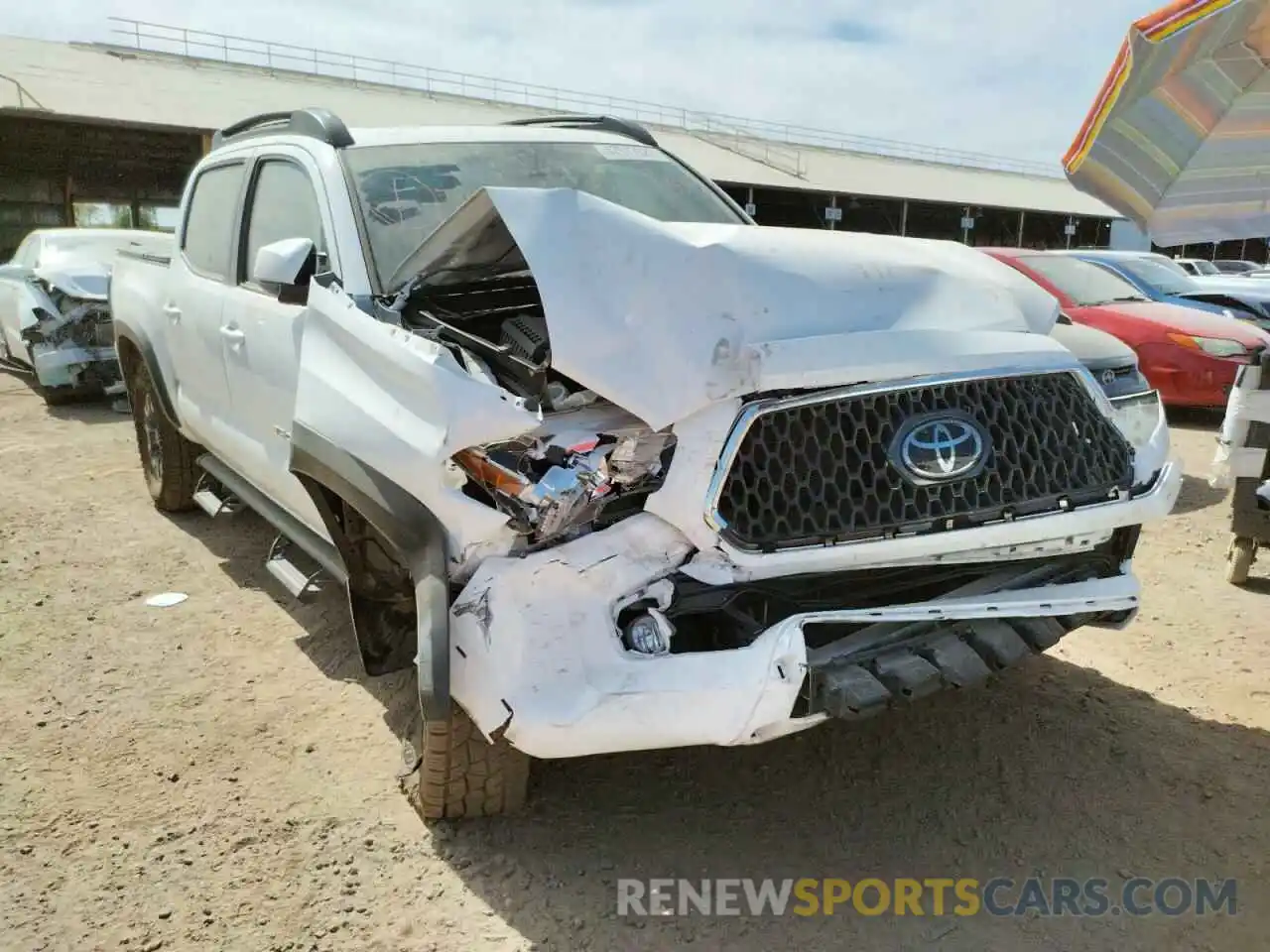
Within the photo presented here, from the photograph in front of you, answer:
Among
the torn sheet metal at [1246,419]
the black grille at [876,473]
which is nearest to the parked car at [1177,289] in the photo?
the torn sheet metal at [1246,419]

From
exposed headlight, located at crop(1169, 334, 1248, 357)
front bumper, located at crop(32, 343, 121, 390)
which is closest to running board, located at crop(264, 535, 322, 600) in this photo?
front bumper, located at crop(32, 343, 121, 390)

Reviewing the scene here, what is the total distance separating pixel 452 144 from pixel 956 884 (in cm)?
304

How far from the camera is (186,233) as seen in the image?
5.07m

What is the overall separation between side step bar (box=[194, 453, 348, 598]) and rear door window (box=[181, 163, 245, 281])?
936 millimetres

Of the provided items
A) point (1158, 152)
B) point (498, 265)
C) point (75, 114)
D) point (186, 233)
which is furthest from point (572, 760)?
point (75, 114)

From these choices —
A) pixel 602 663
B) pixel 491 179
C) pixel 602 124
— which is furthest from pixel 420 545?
pixel 602 124

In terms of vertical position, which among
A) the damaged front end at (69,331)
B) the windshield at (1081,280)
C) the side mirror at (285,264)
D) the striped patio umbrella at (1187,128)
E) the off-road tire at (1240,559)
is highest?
the striped patio umbrella at (1187,128)

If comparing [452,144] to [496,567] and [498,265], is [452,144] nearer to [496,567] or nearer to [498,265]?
[498,265]

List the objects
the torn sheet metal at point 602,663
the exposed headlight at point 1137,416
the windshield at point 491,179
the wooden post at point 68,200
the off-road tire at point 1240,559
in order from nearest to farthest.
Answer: the torn sheet metal at point 602,663 → the exposed headlight at point 1137,416 → the windshield at point 491,179 → the off-road tire at point 1240,559 → the wooden post at point 68,200

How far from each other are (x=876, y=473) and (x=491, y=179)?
197cm

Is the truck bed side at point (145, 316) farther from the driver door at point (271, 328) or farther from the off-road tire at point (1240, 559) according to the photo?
the off-road tire at point (1240, 559)

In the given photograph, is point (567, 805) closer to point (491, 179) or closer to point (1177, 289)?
point (491, 179)

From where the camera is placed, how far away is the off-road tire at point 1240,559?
15.3 ft

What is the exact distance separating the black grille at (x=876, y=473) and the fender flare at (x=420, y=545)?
0.70 meters
